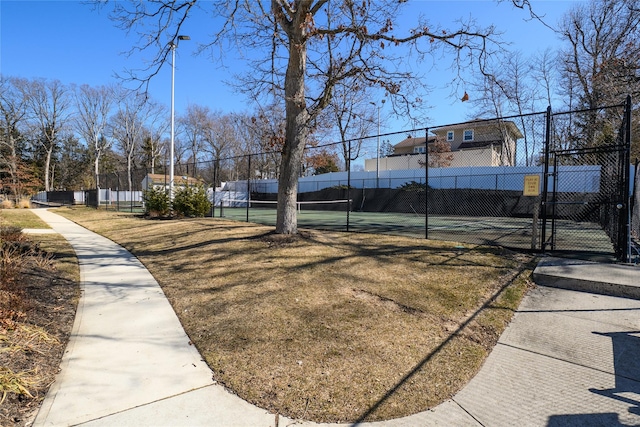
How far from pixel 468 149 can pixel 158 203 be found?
28.3 meters

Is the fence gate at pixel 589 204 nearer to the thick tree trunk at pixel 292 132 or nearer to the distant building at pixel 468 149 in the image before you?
the thick tree trunk at pixel 292 132

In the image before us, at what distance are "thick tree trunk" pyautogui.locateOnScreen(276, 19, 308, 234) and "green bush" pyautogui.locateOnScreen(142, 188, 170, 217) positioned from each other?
9042 mm

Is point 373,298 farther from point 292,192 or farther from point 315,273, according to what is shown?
point 292,192

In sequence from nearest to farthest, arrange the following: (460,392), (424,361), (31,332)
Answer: (460,392)
(424,361)
(31,332)

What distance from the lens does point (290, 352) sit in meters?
3.23

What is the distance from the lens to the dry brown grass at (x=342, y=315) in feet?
8.93

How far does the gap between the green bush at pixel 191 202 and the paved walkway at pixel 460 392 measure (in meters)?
10.3

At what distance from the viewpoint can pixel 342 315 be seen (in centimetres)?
401

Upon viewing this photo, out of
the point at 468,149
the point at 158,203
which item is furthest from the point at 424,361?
the point at 468,149

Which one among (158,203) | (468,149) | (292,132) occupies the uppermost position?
(468,149)

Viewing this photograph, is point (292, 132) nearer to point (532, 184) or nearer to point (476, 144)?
point (532, 184)

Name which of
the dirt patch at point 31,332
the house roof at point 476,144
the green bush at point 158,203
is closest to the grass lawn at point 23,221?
the green bush at point 158,203

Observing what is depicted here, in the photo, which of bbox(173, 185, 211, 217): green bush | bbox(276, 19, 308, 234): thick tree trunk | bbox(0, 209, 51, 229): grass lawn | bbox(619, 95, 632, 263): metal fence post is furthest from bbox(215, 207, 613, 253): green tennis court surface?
bbox(0, 209, 51, 229): grass lawn

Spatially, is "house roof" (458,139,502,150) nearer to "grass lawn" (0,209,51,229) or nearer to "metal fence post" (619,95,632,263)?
"metal fence post" (619,95,632,263)
